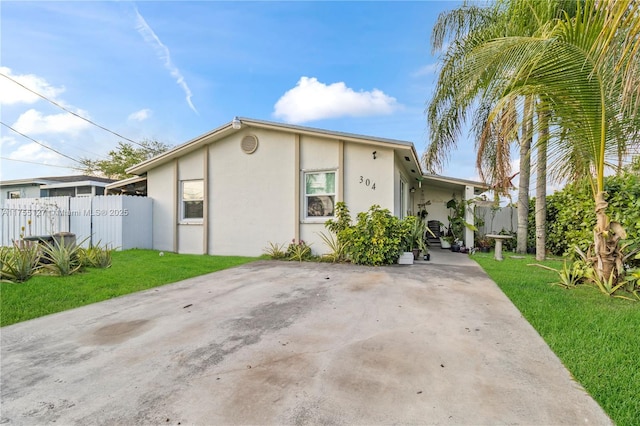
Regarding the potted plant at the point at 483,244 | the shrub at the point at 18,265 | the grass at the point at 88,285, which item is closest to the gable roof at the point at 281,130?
the potted plant at the point at 483,244

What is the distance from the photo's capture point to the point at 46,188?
63.1ft

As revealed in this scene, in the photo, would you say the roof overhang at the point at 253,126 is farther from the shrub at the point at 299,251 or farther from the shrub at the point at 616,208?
the shrub at the point at 616,208

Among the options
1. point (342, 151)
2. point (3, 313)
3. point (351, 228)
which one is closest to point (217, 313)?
point (3, 313)

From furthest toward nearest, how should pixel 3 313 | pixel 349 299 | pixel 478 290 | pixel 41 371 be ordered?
pixel 478 290
pixel 349 299
pixel 3 313
pixel 41 371

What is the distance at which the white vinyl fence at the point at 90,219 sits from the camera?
9.55m

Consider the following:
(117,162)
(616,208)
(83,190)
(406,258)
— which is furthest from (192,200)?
(117,162)

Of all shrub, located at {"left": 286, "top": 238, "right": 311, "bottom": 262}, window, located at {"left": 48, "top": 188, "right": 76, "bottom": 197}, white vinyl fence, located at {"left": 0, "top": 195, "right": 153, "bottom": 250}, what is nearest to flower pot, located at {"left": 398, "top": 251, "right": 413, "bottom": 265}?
shrub, located at {"left": 286, "top": 238, "right": 311, "bottom": 262}

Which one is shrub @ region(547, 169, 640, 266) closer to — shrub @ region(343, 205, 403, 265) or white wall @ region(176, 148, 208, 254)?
shrub @ region(343, 205, 403, 265)

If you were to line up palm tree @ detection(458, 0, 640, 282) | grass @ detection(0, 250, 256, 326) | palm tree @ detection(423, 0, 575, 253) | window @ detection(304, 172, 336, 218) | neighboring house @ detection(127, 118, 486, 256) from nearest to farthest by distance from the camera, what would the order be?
palm tree @ detection(458, 0, 640, 282) → grass @ detection(0, 250, 256, 326) → neighboring house @ detection(127, 118, 486, 256) → window @ detection(304, 172, 336, 218) → palm tree @ detection(423, 0, 575, 253)

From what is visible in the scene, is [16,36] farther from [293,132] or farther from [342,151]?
[342,151]

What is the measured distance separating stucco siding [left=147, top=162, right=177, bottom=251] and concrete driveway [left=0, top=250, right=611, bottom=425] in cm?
628

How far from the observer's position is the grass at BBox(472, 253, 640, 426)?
2.00m

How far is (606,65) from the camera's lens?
152 inches

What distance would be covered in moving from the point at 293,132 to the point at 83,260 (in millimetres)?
5878
